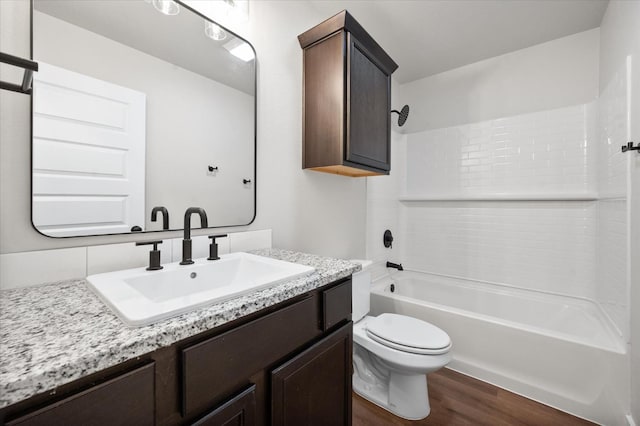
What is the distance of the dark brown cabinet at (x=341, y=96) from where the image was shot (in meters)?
1.52

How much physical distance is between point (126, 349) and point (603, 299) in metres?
2.69

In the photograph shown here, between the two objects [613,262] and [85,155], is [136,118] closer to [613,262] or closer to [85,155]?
[85,155]

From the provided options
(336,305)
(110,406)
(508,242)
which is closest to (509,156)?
(508,242)

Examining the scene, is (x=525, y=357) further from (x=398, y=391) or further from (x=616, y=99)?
(x=616, y=99)

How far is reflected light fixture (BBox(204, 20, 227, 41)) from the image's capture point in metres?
1.27

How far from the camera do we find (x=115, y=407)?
48 cm

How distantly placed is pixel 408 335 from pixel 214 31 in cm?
189

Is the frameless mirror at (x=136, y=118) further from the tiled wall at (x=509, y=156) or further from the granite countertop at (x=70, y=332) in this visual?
the tiled wall at (x=509, y=156)

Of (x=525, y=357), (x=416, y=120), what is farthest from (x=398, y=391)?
(x=416, y=120)

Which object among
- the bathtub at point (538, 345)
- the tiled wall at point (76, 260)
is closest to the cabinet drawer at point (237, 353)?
the tiled wall at point (76, 260)

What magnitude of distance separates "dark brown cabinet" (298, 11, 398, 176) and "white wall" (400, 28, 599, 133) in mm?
1204

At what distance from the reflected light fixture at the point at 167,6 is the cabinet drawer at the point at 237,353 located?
1.29 meters

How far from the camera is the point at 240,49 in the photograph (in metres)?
1.39

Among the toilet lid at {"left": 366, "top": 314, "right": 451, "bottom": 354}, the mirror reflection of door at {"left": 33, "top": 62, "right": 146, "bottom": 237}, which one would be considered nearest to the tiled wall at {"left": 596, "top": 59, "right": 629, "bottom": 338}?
the toilet lid at {"left": 366, "top": 314, "right": 451, "bottom": 354}
